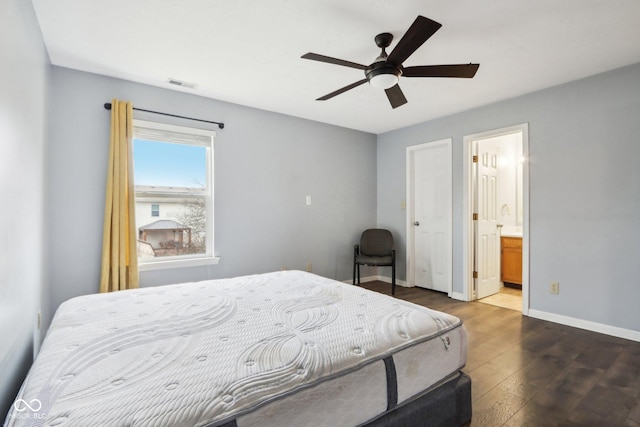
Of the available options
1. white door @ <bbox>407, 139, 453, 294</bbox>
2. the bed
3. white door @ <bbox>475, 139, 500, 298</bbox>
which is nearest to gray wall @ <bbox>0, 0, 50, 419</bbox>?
the bed

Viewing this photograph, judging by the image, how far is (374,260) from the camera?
4.27 metres

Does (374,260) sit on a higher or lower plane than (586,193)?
lower

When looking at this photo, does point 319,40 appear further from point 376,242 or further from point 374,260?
point 376,242

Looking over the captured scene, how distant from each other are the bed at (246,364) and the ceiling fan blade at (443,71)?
1.56m

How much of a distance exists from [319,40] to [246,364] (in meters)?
2.21

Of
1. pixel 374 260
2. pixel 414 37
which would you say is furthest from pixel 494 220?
pixel 414 37

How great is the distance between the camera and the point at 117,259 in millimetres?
2842

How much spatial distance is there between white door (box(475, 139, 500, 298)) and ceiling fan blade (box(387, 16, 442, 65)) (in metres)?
2.48

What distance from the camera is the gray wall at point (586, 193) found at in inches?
108

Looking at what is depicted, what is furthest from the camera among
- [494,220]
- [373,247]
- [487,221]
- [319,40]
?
[373,247]

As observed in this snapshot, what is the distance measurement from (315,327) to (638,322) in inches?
120

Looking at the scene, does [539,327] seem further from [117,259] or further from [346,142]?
[117,259]

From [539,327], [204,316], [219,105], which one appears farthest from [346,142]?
[204,316]

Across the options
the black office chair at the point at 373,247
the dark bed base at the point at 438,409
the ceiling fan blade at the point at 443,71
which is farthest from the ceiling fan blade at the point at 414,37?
the black office chair at the point at 373,247
